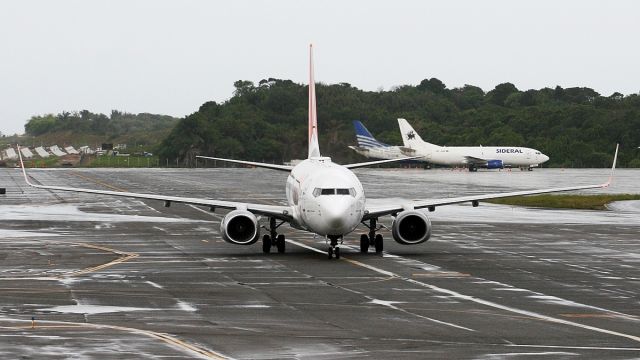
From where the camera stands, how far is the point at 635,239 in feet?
155

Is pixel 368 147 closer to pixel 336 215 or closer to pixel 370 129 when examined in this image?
pixel 370 129

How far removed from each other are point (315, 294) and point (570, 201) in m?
49.3

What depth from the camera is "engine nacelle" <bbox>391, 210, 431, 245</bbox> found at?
39312 mm

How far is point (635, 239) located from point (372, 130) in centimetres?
15003

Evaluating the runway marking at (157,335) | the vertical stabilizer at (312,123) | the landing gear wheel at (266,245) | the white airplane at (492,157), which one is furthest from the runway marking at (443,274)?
the white airplane at (492,157)

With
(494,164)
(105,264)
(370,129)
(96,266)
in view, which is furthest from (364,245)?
(370,129)

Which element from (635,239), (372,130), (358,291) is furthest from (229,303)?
(372,130)

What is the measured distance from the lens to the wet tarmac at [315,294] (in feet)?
66.0

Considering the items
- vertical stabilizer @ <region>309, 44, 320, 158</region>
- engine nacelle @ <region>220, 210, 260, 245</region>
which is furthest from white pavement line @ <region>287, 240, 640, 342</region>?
vertical stabilizer @ <region>309, 44, 320, 158</region>

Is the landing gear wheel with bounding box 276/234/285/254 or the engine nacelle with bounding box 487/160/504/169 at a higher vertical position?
the engine nacelle with bounding box 487/160/504/169

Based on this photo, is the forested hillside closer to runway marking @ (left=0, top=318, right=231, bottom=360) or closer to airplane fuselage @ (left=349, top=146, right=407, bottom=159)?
airplane fuselage @ (left=349, top=146, right=407, bottom=159)

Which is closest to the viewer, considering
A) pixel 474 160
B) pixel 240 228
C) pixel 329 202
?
pixel 329 202

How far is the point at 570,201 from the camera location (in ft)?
246

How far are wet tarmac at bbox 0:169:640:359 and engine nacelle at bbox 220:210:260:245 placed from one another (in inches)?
27.4
